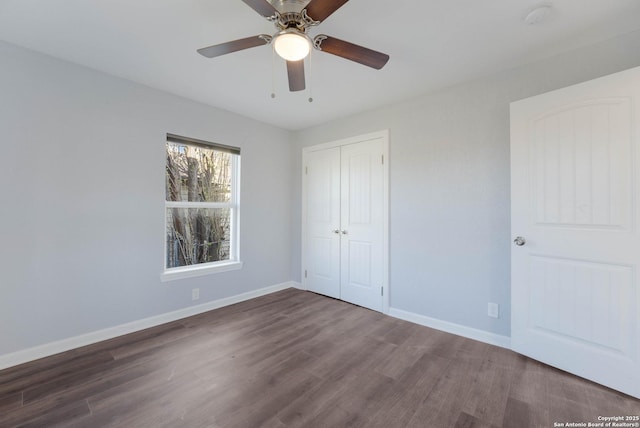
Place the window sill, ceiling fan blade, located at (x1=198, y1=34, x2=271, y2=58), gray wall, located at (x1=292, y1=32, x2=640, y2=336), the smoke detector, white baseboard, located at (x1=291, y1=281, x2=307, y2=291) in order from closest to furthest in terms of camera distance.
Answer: ceiling fan blade, located at (x1=198, y1=34, x2=271, y2=58), the smoke detector, gray wall, located at (x1=292, y1=32, x2=640, y2=336), the window sill, white baseboard, located at (x1=291, y1=281, x2=307, y2=291)

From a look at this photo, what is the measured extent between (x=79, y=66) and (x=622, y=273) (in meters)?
4.44

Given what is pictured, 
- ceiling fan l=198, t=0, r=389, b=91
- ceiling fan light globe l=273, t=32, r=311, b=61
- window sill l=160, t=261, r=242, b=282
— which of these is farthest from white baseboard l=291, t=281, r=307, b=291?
ceiling fan light globe l=273, t=32, r=311, b=61

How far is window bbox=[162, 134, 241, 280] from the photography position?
3.03 metres

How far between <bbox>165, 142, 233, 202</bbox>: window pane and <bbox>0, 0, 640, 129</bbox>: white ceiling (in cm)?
72

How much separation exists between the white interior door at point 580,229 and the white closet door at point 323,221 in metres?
2.01

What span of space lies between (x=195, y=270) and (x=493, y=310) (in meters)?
3.08

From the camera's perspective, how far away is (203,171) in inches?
130

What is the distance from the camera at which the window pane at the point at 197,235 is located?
120 inches

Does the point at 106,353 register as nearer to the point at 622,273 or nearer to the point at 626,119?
the point at 622,273

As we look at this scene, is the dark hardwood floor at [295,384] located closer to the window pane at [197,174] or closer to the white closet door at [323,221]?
the white closet door at [323,221]

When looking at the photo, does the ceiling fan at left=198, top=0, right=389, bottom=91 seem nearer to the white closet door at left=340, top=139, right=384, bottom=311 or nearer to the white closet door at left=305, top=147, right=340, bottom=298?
the white closet door at left=340, top=139, right=384, bottom=311

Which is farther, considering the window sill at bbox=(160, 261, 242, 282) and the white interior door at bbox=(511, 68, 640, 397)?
the window sill at bbox=(160, 261, 242, 282)

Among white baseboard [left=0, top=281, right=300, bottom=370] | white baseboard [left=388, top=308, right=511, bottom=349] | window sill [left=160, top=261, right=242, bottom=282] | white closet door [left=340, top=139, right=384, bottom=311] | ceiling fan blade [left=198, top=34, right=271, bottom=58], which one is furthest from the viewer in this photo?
white closet door [left=340, top=139, right=384, bottom=311]

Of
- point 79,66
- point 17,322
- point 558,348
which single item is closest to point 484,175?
point 558,348
